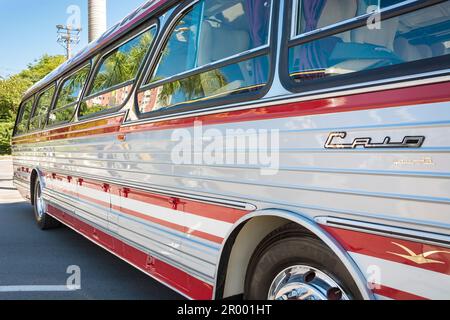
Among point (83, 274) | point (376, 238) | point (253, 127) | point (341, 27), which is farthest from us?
point (83, 274)

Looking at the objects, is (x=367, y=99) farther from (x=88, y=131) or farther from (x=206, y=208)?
(x=88, y=131)

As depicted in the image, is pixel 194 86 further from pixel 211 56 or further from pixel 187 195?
pixel 187 195

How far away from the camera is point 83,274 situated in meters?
4.60

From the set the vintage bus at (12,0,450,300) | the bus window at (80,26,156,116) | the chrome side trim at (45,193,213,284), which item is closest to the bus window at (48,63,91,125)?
the bus window at (80,26,156,116)

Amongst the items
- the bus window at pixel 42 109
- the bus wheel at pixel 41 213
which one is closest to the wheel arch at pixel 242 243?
the bus wheel at pixel 41 213

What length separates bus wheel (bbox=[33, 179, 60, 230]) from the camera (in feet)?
22.0

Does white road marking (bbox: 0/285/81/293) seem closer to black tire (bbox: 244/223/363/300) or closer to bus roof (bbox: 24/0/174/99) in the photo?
black tire (bbox: 244/223/363/300)

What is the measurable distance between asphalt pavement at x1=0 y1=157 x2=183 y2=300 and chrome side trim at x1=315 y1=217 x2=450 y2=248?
2492 millimetres

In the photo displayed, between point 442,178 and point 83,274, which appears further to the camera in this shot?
point 83,274

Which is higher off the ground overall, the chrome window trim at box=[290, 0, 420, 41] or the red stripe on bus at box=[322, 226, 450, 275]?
the chrome window trim at box=[290, 0, 420, 41]

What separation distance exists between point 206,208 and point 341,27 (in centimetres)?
135

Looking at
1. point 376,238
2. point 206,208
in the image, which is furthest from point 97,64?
point 376,238

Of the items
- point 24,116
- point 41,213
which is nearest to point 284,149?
point 41,213

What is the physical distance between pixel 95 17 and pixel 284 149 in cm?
1235
